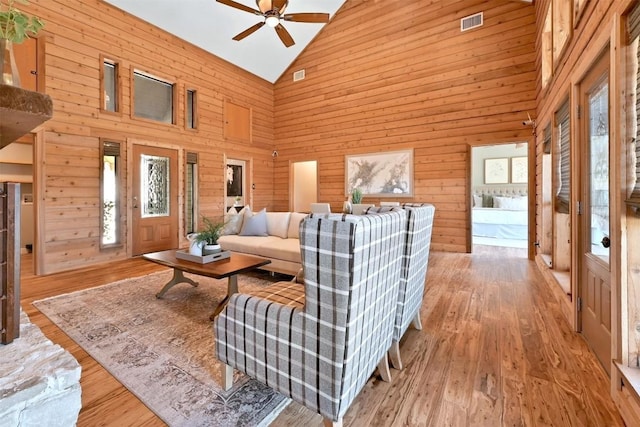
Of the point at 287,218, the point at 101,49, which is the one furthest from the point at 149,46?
→ the point at 287,218

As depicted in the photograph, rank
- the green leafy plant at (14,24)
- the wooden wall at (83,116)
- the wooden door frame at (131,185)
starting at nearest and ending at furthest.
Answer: the green leafy plant at (14,24) < the wooden wall at (83,116) < the wooden door frame at (131,185)

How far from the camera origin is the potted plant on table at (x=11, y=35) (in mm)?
835

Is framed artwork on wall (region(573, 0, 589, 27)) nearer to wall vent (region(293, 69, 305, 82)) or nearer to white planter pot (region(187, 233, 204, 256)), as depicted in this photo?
white planter pot (region(187, 233, 204, 256))

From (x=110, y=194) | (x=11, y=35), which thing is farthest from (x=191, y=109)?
(x=11, y=35)

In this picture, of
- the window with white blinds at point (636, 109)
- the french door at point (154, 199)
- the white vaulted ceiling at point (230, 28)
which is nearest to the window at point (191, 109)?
the french door at point (154, 199)

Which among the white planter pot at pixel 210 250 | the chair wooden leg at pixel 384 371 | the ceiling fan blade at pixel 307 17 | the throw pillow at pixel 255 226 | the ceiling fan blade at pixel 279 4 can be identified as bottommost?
the chair wooden leg at pixel 384 371

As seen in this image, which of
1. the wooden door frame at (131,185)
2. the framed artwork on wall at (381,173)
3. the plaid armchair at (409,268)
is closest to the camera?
the plaid armchair at (409,268)

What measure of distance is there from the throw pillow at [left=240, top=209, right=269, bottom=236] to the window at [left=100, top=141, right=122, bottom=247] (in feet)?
7.57

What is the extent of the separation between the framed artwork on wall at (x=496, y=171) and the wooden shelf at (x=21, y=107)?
1003cm

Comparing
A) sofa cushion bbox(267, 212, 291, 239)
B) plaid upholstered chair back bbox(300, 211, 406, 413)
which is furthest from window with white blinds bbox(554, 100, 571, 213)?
sofa cushion bbox(267, 212, 291, 239)

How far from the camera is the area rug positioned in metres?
1.45

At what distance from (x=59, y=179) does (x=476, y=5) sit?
7.52 meters

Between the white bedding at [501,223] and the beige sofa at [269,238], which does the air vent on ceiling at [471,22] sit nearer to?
the white bedding at [501,223]

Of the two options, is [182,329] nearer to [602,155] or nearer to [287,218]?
[287,218]
